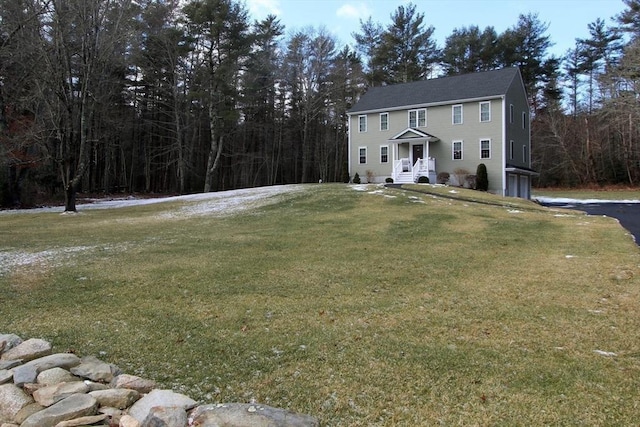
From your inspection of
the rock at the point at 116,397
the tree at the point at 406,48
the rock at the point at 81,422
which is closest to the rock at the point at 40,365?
the rock at the point at 116,397

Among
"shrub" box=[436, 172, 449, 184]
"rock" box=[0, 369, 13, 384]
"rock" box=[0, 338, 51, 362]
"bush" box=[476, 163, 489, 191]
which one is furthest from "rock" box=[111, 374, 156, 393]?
"shrub" box=[436, 172, 449, 184]

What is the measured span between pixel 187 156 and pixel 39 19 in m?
18.4

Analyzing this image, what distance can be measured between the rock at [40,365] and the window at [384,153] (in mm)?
24199

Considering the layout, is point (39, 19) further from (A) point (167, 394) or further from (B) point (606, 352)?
(B) point (606, 352)

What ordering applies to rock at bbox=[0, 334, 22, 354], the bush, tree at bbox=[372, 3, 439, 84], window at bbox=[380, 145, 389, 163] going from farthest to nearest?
tree at bbox=[372, 3, 439, 84]
window at bbox=[380, 145, 389, 163]
the bush
rock at bbox=[0, 334, 22, 354]

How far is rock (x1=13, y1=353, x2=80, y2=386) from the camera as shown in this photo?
2.93m

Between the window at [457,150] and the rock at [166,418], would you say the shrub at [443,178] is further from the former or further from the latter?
the rock at [166,418]

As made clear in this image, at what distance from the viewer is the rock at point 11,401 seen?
8.38 feet

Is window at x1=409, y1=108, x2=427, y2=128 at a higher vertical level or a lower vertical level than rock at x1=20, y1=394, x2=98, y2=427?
higher

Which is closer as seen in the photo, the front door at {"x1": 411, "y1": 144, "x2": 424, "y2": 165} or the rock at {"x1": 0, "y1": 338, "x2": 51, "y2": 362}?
the rock at {"x1": 0, "y1": 338, "x2": 51, "y2": 362}

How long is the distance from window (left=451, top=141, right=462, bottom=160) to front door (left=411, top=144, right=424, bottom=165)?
1.81 m

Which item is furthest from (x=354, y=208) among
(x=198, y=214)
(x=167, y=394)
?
(x=167, y=394)

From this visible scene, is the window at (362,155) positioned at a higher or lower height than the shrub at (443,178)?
higher

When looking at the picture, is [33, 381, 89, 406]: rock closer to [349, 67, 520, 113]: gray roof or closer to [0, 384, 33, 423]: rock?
[0, 384, 33, 423]: rock
